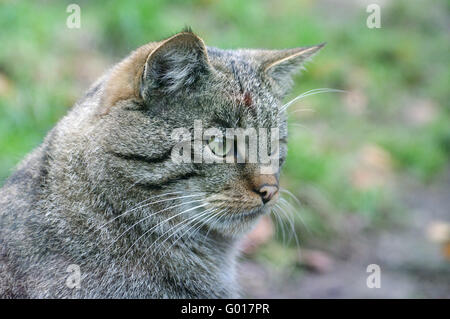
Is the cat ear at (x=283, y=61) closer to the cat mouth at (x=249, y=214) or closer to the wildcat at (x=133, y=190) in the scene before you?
the wildcat at (x=133, y=190)

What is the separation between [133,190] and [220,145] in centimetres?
46

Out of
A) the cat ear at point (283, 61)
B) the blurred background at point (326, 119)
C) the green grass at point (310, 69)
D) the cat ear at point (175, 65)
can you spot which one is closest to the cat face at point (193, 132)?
the cat ear at point (175, 65)

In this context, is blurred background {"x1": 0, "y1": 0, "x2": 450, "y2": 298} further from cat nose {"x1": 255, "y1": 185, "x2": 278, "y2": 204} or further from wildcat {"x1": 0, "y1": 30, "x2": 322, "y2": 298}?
wildcat {"x1": 0, "y1": 30, "x2": 322, "y2": 298}

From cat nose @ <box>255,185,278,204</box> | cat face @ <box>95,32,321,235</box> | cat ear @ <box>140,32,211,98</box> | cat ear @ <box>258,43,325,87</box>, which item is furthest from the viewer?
cat ear @ <box>258,43,325,87</box>

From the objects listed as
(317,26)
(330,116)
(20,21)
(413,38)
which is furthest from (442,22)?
(20,21)

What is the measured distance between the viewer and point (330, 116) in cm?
675

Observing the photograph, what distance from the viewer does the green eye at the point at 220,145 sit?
111 inches

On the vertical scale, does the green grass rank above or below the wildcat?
above

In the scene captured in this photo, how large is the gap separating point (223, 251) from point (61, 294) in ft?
2.96

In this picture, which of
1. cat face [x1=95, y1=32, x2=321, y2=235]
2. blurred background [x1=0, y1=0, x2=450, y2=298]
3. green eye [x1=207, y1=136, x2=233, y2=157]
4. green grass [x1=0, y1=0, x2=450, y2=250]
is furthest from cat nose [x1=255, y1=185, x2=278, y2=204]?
green grass [x1=0, y1=0, x2=450, y2=250]

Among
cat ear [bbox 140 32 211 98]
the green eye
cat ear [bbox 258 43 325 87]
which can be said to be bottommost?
the green eye

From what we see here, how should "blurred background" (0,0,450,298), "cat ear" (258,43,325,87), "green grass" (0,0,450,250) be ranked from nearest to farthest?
"cat ear" (258,43,325,87) < "blurred background" (0,0,450,298) < "green grass" (0,0,450,250)

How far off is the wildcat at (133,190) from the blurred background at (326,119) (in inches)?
29.3

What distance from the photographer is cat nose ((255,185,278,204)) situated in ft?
9.46
